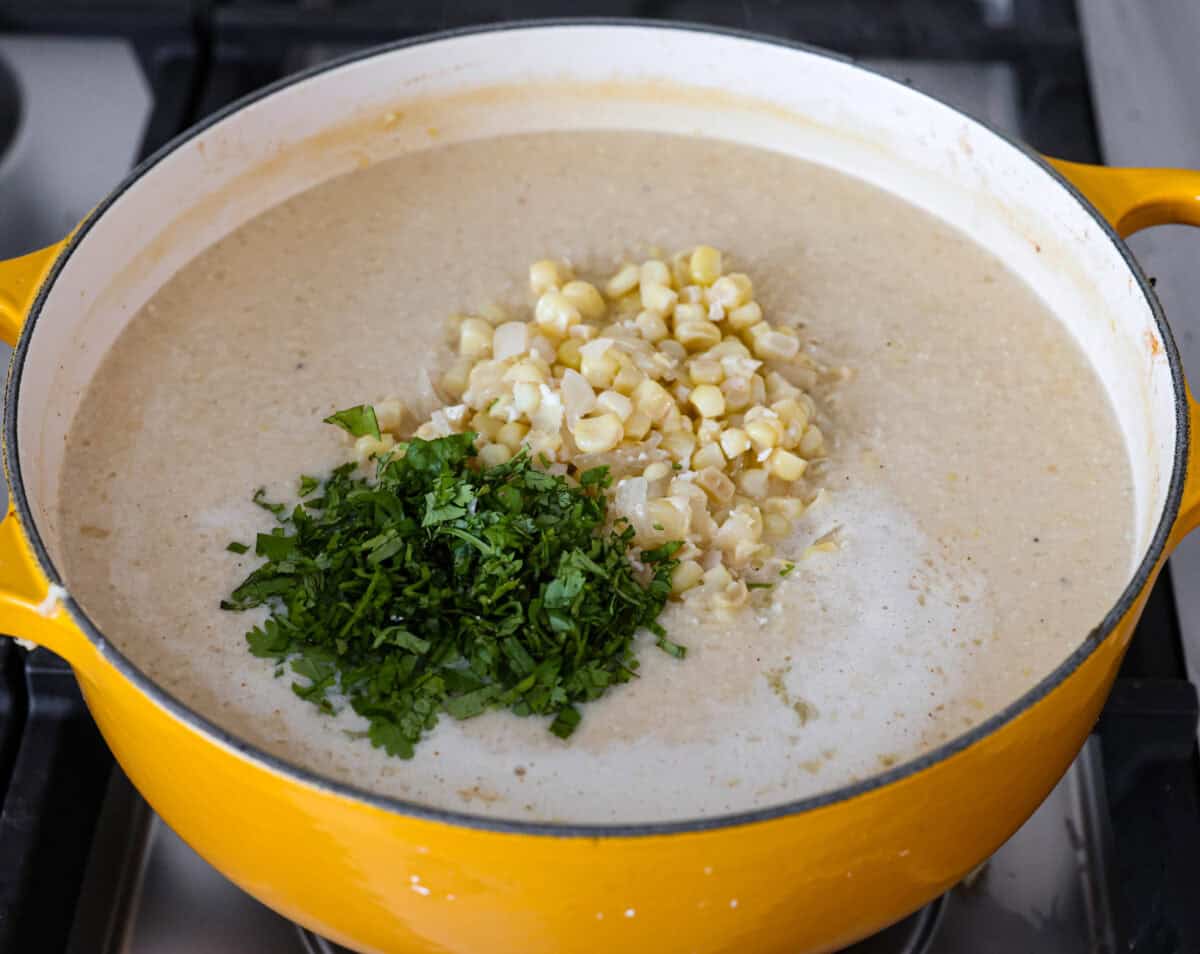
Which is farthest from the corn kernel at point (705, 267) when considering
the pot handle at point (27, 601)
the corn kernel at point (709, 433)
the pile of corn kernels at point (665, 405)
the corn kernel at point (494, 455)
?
the pot handle at point (27, 601)

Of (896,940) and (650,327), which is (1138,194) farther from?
(896,940)

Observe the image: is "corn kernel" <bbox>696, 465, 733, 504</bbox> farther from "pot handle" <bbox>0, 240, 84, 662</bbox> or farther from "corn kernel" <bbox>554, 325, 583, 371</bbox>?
"pot handle" <bbox>0, 240, 84, 662</bbox>

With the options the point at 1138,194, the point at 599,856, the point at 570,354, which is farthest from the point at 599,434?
the point at 1138,194

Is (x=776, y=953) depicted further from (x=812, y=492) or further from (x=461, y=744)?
(x=812, y=492)

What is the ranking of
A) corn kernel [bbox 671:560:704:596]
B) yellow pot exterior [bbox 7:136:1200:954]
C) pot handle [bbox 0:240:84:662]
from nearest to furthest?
yellow pot exterior [bbox 7:136:1200:954], pot handle [bbox 0:240:84:662], corn kernel [bbox 671:560:704:596]

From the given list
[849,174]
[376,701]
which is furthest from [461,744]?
[849,174]

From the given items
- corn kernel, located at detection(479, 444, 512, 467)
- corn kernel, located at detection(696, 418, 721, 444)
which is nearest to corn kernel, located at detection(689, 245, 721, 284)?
corn kernel, located at detection(696, 418, 721, 444)
